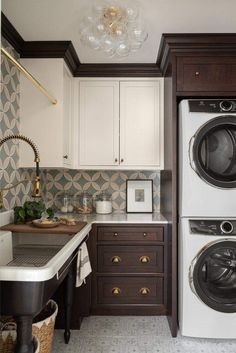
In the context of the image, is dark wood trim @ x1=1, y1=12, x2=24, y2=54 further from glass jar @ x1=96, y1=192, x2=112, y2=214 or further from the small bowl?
glass jar @ x1=96, y1=192, x2=112, y2=214

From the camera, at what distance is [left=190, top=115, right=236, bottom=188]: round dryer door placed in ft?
7.04

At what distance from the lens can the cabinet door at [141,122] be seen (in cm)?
283

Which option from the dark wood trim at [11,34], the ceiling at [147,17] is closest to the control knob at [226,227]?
the ceiling at [147,17]

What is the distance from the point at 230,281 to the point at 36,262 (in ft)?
4.79

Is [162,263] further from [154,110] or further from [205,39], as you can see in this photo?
[205,39]

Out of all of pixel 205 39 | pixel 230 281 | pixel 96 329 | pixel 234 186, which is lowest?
pixel 96 329

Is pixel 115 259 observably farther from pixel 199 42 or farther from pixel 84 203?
pixel 199 42

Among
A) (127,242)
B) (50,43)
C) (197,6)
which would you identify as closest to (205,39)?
(197,6)

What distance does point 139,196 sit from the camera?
3082 millimetres

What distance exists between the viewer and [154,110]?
2.83m

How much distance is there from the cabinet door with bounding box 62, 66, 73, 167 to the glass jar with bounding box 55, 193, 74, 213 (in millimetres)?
462

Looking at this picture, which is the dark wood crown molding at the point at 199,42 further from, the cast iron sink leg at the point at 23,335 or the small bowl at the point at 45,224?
the cast iron sink leg at the point at 23,335

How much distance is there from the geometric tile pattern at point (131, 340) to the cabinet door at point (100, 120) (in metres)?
1.43

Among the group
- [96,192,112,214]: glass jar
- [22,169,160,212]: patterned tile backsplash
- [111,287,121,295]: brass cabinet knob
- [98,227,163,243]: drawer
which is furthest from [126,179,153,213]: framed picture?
[111,287,121,295]: brass cabinet knob
